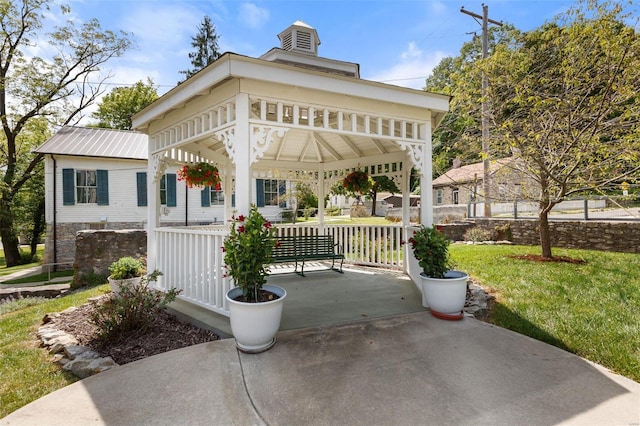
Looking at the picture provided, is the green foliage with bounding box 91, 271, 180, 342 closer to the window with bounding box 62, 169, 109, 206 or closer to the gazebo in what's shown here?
the gazebo

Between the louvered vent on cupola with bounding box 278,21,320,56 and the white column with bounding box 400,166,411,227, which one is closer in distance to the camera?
the white column with bounding box 400,166,411,227

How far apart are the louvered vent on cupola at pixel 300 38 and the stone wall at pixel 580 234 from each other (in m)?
8.22

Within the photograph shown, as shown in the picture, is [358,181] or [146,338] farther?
[358,181]

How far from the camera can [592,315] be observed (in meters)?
3.60

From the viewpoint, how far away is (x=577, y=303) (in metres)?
4.02

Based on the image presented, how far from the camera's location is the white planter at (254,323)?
2781mm

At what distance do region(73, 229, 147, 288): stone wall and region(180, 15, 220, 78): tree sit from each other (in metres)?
17.6

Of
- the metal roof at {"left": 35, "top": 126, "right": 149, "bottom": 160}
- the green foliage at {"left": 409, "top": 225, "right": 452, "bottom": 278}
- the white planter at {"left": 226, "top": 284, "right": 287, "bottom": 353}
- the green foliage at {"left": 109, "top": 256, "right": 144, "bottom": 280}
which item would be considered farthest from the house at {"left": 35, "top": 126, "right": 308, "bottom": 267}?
the white planter at {"left": 226, "top": 284, "right": 287, "bottom": 353}

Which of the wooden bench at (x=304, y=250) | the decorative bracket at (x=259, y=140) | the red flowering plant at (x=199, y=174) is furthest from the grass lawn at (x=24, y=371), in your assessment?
the wooden bench at (x=304, y=250)

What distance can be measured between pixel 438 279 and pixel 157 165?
14.6ft

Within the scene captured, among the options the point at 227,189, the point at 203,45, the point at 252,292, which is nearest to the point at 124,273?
the point at 227,189

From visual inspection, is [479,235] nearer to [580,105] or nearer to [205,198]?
[580,105]

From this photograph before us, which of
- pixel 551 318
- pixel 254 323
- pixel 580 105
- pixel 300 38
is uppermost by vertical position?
pixel 300 38

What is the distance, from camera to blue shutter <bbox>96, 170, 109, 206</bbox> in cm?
1248
